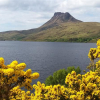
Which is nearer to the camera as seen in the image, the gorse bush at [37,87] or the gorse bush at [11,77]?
the gorse bush at [11,77]

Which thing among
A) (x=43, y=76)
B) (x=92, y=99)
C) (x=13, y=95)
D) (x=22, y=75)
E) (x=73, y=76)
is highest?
(x=22, y=75)

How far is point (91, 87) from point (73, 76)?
224 cm

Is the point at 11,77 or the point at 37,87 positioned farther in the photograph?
the point at 37,87

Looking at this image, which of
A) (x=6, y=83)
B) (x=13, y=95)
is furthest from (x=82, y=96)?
(x=6, y=83)

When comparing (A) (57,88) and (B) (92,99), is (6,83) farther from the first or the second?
(B) (92,99)

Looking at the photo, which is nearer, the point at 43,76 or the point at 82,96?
the point at 82,96

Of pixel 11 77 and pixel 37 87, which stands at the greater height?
pixel 11 77

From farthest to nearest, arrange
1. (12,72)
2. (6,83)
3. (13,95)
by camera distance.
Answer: (13,95), (6,83), (12,72)

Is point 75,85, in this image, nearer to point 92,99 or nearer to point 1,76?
point 92,99

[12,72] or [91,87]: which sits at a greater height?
[12,72]

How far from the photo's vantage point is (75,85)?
16.4 meters

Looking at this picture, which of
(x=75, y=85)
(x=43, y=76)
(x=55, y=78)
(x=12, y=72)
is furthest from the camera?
(x=43, y=76)

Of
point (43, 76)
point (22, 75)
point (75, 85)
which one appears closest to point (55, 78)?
point (43, 76)

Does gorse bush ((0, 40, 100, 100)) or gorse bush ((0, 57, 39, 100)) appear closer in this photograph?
gorse bush ((0, 57, 39, 100))
